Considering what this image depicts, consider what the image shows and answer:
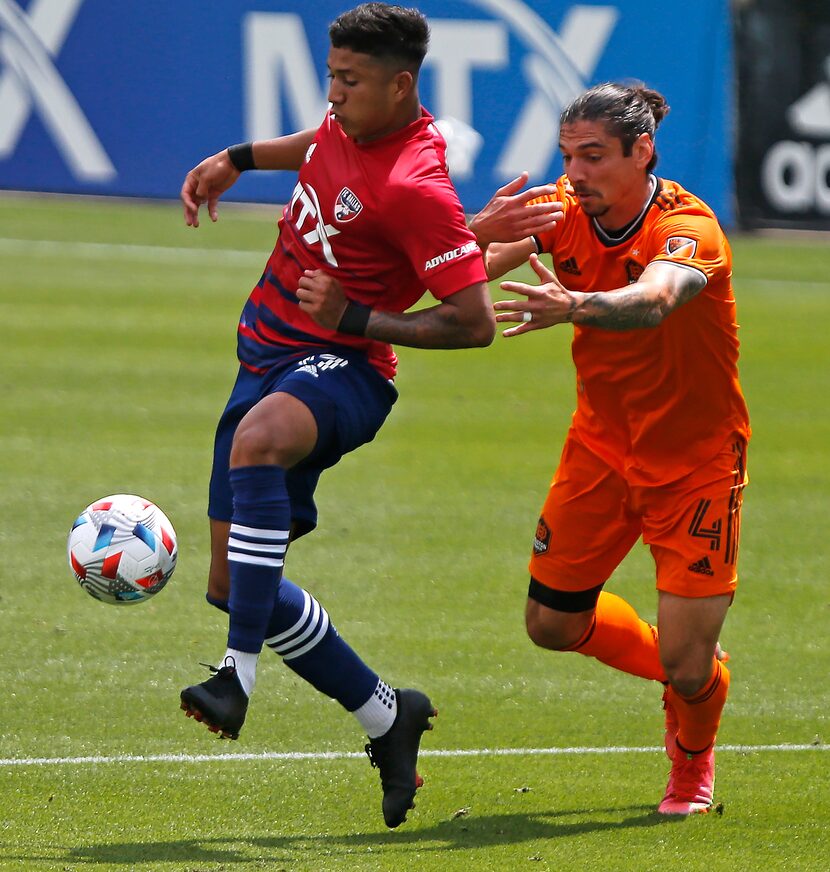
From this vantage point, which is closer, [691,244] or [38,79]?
[691,244]

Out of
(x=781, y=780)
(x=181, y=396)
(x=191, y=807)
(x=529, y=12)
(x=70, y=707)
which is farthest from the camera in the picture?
(x=529, y=12)

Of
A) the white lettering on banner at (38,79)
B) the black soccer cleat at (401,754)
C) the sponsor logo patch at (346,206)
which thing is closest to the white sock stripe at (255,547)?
the black soccer cleat at (401,754)

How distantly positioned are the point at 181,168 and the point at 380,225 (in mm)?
14590

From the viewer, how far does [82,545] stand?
5617 millimetres

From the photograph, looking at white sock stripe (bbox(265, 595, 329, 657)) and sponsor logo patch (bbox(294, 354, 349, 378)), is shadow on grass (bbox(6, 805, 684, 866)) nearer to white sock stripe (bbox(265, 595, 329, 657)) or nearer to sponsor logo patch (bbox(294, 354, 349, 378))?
white sock stripe (bbox(265, 595, 329, 657))

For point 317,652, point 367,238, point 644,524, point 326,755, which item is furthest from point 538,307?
point 326,755

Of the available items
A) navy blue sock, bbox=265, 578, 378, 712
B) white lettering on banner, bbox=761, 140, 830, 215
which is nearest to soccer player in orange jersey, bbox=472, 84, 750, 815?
navy blue sock, bbox=265, 578, 378, 712

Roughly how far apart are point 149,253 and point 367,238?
1311cm

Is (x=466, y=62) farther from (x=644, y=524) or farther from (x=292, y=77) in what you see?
(x=644, y=524)

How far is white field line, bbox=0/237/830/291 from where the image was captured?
17703 mm

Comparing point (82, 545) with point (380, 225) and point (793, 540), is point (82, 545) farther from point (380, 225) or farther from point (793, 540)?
point (793, 540)

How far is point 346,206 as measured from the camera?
5309mm

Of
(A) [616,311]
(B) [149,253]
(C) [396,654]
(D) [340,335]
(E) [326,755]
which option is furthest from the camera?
(B) [149,253]

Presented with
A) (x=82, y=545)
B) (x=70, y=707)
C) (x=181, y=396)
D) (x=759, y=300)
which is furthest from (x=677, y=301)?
(x=759, y=300)
